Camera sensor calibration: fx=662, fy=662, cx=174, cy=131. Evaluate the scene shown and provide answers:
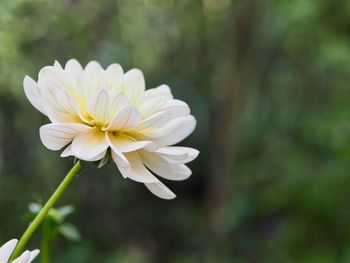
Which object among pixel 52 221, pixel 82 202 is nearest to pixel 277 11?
pixel 82 202

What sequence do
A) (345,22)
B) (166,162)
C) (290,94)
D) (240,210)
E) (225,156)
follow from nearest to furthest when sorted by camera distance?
(166,162)
(225,156)
(240,210)
(345,22)
(290,94)

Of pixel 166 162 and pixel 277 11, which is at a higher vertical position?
pixel 277 11

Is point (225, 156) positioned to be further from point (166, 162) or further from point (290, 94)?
point (166, 162)

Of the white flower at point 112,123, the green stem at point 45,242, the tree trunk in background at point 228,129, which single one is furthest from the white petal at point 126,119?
the tree trunk in background at point 228,129

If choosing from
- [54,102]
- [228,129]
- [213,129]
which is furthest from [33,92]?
[213,129]

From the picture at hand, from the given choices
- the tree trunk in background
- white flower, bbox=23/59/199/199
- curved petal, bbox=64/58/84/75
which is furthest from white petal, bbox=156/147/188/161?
the tree trunk in background
